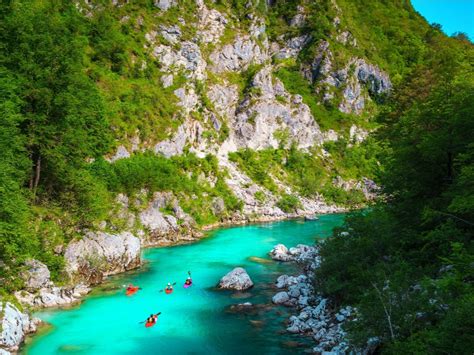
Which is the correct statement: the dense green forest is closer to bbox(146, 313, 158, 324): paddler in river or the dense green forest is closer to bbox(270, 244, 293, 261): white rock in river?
bbox(146, 313, 158, 324): paddler in river

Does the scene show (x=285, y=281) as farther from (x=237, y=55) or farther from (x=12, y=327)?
(x=237, y=55)

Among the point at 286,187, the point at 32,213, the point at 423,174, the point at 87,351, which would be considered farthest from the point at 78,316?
the point at 286,187

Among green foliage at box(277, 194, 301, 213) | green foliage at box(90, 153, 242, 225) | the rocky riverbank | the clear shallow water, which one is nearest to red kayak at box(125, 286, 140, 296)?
the clear shallow water

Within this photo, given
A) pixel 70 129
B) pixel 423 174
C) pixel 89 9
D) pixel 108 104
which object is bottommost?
pixel 423 174

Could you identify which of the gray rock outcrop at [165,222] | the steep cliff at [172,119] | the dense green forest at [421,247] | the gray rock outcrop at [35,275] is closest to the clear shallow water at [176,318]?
the gray rock outcrop at [35,275]

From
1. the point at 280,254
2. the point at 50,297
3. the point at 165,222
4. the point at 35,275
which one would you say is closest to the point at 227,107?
the point at 165,222

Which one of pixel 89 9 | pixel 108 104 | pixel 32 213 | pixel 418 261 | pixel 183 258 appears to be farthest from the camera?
pixel 89 9

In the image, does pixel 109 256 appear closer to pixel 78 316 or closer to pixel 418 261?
pixel 78 316
